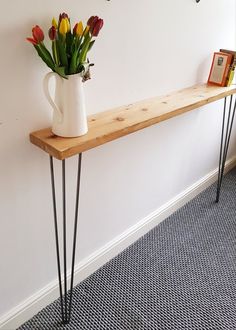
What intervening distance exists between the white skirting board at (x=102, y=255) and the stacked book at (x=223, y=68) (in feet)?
2.69

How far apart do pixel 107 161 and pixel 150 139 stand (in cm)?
33

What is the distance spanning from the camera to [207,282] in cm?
161

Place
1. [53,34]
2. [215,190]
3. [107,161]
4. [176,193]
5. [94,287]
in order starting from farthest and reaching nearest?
[215,190]
[176,193]
[94,287]
[107,161]
[53,34]

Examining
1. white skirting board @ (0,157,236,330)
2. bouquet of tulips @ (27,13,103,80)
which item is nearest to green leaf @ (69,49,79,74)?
bouquet of tulips @ (27,13,103,80)

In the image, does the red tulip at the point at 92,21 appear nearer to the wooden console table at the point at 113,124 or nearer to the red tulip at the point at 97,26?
the red tulip at the point at 97,26

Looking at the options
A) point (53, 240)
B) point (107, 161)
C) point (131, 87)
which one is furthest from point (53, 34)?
point (53, 240)

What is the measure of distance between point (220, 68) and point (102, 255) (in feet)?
4.15

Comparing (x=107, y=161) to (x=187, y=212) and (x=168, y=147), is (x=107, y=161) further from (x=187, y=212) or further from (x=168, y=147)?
(x=187, y=212)

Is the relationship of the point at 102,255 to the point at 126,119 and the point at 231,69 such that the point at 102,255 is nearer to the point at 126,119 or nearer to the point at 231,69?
the point at 126,119

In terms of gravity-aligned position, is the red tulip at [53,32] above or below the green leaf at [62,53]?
above

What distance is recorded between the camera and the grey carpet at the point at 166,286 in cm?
140

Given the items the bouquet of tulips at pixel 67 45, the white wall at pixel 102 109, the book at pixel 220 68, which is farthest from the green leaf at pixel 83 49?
the book at pixel 220 68

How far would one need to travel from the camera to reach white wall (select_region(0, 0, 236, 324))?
100 cm

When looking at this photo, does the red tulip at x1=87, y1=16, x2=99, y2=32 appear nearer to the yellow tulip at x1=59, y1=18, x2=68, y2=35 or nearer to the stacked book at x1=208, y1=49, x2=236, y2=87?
the yellow tulip at x1=59, y1=18, x2=68, y2=35
